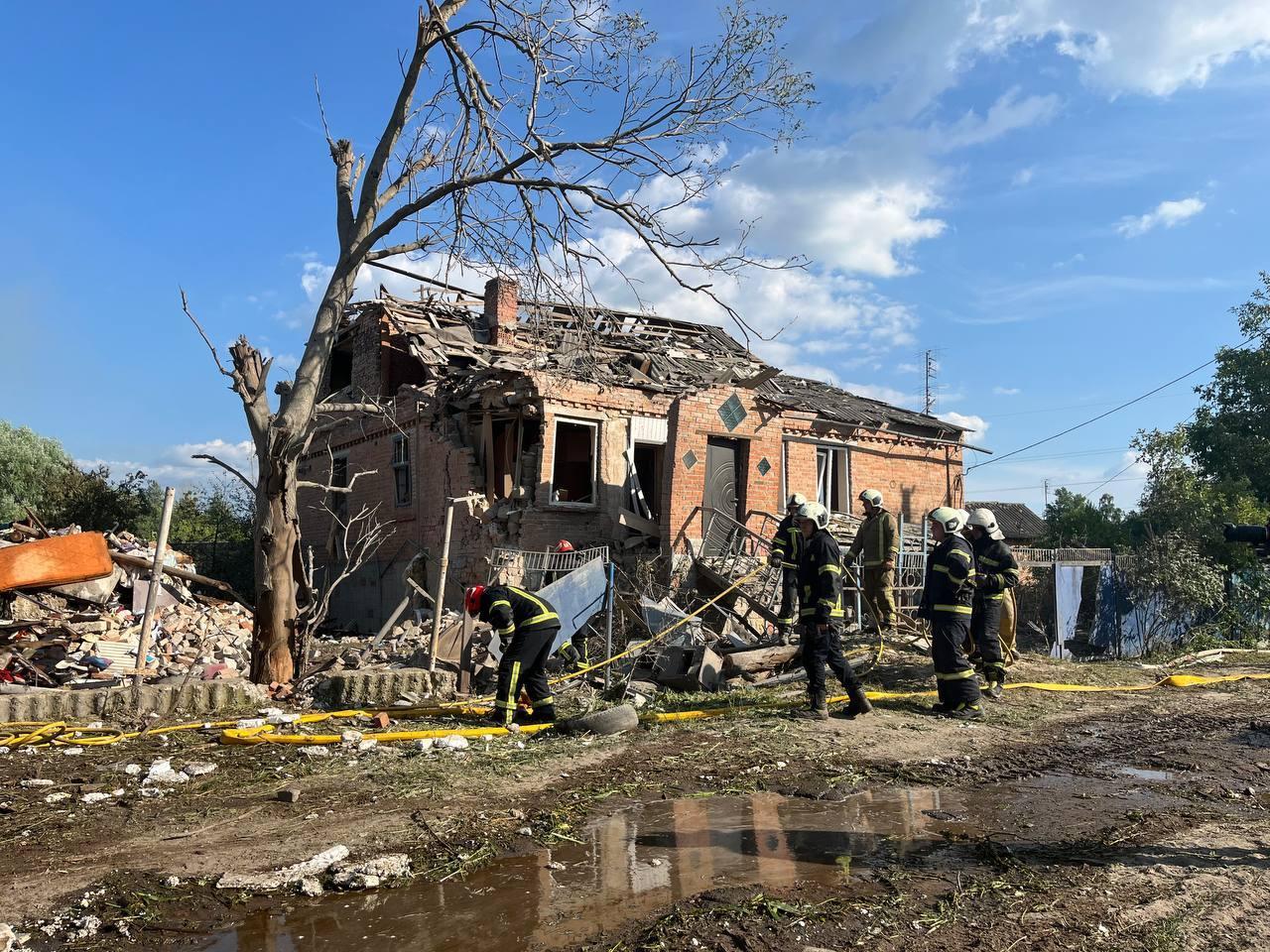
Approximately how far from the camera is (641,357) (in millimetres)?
17703

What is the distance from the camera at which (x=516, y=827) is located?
16.5 ft

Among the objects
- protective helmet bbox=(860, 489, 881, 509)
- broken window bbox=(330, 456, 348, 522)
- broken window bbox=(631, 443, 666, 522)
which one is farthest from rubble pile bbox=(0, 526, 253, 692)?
protective helmet bbox=(860, 489, 881, 509)

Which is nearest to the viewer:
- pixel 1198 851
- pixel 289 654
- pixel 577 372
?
pixel 1198 851

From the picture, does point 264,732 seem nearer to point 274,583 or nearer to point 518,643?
point 518,643

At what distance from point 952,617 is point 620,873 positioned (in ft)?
16.8

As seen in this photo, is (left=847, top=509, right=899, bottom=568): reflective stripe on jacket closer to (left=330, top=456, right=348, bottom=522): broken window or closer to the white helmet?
the white helmet

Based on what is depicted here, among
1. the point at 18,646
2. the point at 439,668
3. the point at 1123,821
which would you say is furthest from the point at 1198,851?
the point at 18,646

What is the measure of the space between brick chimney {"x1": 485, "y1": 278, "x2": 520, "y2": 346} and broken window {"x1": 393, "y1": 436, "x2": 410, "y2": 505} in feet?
9.59

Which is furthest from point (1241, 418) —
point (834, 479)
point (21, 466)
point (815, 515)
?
point (21, 466)

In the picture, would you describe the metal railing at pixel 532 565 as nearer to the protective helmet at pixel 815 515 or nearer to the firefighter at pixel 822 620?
the protective helmet at pixel 815 515

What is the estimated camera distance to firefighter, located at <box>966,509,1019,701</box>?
29.7 ft

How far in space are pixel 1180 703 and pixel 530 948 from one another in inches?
355

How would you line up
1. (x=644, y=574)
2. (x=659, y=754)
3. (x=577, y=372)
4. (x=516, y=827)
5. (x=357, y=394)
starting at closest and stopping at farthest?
(x=516, y=827), (x=659, y=754), (x=644, y=574), (x=577, y=372), (x=357, y=394)

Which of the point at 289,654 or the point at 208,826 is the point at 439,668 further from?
the point at 208,826
